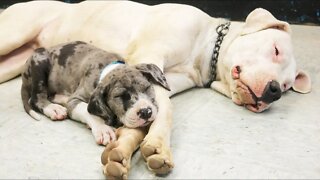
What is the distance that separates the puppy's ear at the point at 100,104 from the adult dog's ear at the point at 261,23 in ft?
3.65

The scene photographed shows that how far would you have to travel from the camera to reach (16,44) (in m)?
3.35

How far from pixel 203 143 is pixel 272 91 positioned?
58 cm

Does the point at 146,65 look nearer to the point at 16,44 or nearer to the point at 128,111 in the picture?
the point at 128,111

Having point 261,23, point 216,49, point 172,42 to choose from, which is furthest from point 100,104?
point 261,23

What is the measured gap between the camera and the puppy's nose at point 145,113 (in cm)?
224

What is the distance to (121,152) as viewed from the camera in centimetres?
203

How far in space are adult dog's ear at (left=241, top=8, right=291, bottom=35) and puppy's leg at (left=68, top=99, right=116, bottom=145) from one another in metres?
1.15

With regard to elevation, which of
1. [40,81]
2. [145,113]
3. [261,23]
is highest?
[261,23]

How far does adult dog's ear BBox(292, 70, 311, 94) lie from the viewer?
125 inches

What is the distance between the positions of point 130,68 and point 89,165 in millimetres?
562

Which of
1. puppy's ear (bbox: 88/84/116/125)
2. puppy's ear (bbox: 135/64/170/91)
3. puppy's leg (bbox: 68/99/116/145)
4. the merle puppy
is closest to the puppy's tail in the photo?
the merle puppy

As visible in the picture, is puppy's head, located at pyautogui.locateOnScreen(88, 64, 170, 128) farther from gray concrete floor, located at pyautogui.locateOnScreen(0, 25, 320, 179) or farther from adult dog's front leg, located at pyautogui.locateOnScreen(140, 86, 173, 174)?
gray concrete floor, located at pyautogui.locateOnScreen(0, 25, 320, 179)

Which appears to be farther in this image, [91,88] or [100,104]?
[91,88]

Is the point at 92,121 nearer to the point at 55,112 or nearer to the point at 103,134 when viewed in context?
the point at 103,134
